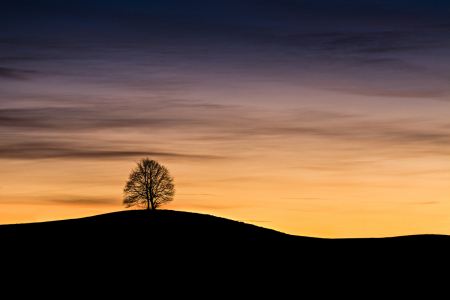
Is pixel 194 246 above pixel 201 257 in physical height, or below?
above

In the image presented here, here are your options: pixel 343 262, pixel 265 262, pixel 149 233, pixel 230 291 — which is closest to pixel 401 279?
pixel 343 262

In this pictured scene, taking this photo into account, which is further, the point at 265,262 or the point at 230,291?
the point at 265,262

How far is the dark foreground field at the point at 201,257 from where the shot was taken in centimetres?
3884

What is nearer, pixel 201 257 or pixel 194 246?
pixel 201 257

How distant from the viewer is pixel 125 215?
178 feet

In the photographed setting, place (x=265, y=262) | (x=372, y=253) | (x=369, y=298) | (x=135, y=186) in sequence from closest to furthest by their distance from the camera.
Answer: (x=369, y=298) < (x=265, y=262) < (x=372, y=253) < (x=135, y=186)

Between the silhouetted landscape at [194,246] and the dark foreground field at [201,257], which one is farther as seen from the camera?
the silhouetted landscape at [194,246]

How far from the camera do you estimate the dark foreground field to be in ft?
127

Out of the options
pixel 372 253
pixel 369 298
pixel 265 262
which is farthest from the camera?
pixel 372 253

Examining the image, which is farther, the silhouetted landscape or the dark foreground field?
the silhouetted landscape

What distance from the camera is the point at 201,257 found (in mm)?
44094

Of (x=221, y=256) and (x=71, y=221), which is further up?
(x=71, y=221)

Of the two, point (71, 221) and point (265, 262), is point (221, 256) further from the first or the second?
point (71, 221)

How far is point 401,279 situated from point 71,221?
31.0 metres
